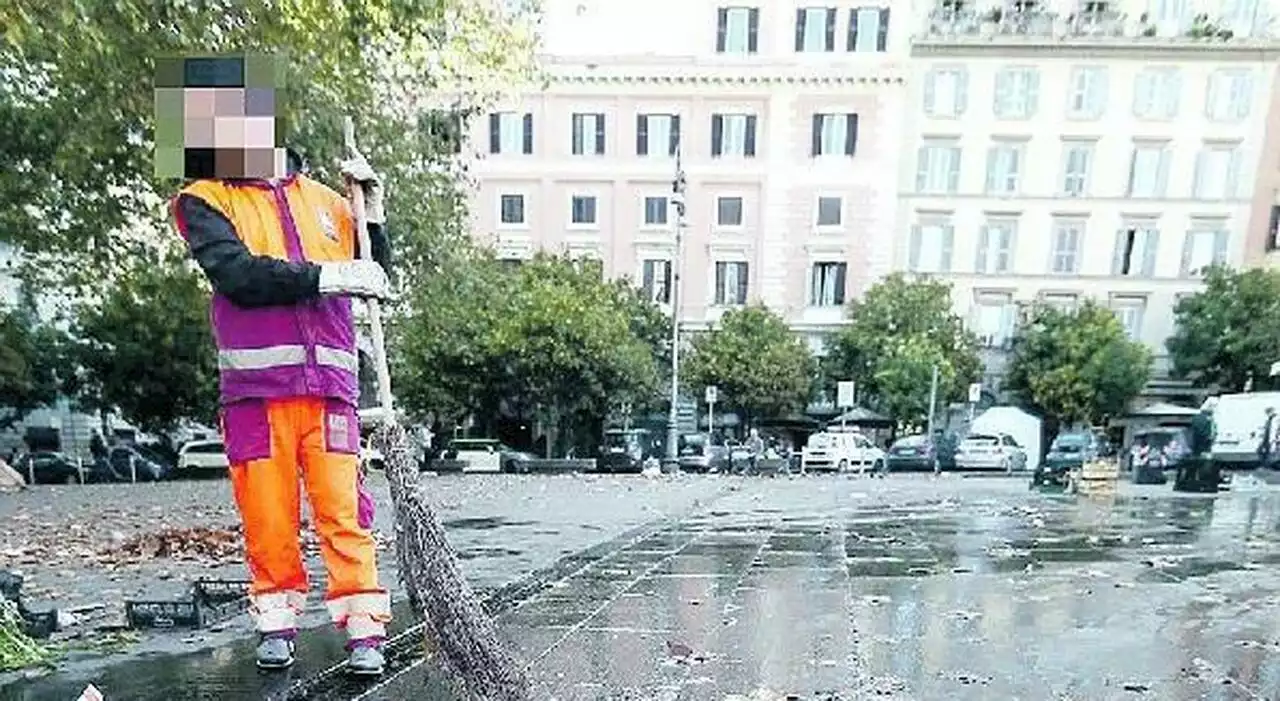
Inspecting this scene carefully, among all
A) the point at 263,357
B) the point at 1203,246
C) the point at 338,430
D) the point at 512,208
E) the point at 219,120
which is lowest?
the point at 338,430

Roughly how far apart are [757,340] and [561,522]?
24.0 metres

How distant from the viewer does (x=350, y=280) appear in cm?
267

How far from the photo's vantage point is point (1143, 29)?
34031 mm

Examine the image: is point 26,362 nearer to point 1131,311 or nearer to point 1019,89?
point 1019,89

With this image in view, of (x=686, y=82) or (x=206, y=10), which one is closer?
(x=206, y=10)

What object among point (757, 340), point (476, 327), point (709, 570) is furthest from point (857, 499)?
point (757, 340)

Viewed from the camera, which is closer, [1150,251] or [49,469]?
[49,469]

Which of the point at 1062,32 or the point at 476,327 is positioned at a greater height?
the point at 1062,32

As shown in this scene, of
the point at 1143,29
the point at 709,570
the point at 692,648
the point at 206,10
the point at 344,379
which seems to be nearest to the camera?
the point at 344,379

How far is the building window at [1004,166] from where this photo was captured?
113ft

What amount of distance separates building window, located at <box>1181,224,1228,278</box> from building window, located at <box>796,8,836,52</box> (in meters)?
15.6

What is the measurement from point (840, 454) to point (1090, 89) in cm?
1878

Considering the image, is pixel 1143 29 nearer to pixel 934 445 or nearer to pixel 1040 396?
pixel 1040 396

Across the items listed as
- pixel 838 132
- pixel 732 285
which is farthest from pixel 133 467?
pixel 838 132
